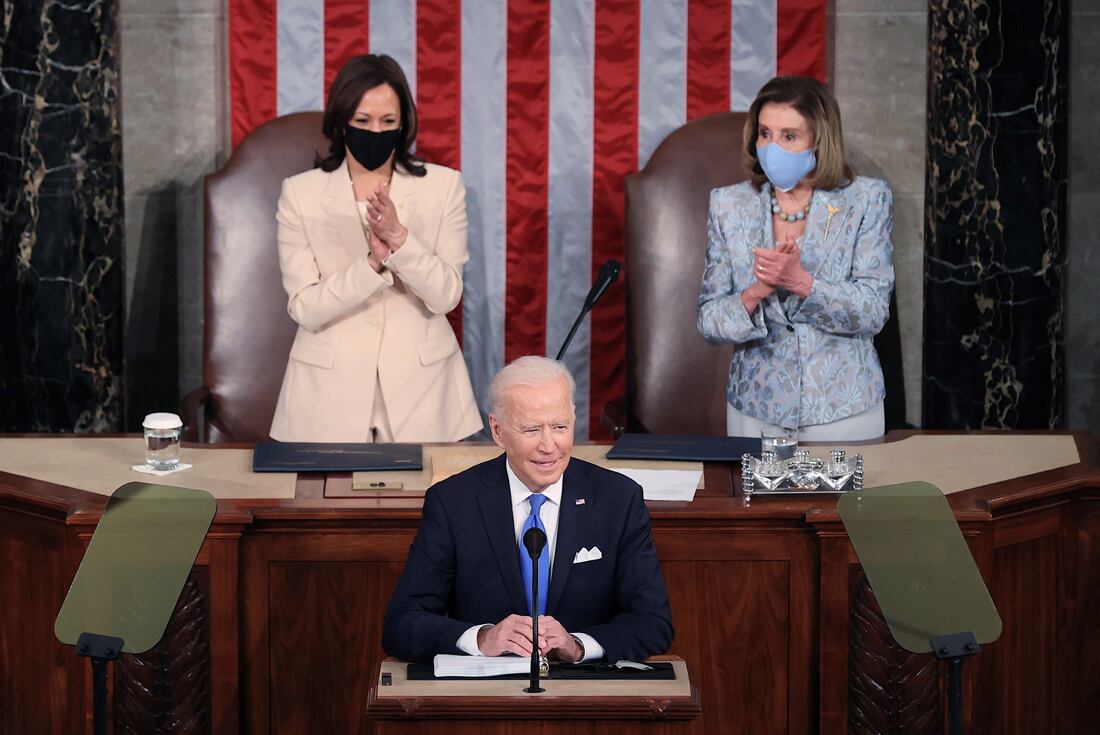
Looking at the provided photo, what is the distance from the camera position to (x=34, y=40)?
5340mm

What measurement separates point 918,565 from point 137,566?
4.64 feet

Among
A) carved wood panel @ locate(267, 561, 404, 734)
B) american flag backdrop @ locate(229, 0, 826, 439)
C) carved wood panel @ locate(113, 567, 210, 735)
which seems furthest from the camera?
american flag backdrop @ locate(229, 0, 826, 439)

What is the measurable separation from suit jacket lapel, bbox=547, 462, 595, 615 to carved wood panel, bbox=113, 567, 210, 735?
0.88 metres

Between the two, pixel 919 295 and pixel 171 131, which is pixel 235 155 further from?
pixel 919 295

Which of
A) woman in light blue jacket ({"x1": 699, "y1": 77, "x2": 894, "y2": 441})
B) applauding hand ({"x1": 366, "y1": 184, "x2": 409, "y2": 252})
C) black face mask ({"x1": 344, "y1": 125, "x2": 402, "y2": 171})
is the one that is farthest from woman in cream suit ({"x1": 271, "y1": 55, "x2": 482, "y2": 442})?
woman in light blue jacket ({"x1": 699, "y1": 77, "x2": 894, "y2": 441})

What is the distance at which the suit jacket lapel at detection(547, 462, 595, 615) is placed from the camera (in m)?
3.08

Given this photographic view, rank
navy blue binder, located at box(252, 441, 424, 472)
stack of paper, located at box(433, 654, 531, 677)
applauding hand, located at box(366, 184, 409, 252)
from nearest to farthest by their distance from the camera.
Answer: stack of paper, located at box(433, 654, 531, 677) → navy blue binder, located at box(252, 441, 424, 472) → applauding hand, located at box(366, 184, 409, 252)

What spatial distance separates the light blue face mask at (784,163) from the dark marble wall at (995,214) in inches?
54.4

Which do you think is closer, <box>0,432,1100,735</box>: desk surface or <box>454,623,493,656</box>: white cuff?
<box>454,623,493,656</box>: white cuff

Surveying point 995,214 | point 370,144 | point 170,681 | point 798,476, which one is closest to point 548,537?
point 798,476

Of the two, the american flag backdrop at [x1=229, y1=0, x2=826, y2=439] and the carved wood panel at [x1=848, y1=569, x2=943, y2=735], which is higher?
the american flag backdrop at [x1=229, y1=0, x2=826, y2=439]

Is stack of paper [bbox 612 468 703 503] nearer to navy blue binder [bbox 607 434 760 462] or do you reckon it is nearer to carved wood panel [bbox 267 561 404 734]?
navy blue binder [bbox 607 434 760 462]

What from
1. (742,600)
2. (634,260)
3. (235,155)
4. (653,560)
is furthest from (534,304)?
(653,560)

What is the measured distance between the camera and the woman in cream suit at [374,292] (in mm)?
4621
